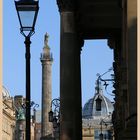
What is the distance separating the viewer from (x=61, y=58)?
38.9m

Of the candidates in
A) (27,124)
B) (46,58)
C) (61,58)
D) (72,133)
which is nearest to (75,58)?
(61,58)

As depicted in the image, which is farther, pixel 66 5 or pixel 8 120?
pixel 8 120

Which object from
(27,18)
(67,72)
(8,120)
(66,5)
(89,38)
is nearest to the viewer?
(27,18)

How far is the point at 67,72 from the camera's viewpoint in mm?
38531

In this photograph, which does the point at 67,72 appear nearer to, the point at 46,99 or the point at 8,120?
the point at 8,120

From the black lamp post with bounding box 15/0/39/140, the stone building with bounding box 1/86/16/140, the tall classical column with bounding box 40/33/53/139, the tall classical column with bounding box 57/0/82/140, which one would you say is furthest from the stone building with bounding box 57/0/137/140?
the tall classical column with bounding box 40/33/53/139

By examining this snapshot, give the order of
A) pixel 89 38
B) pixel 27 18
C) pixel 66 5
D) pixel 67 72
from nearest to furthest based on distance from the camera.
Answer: pixel 27 18 → pixel 66 5 → pixel 67 72 → pixel 89 38

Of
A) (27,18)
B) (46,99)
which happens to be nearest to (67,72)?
(27,18)

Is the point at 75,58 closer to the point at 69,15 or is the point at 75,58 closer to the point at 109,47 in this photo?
the point at 69,15

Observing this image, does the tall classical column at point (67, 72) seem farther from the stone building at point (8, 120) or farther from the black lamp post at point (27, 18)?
the stone building at point (8, 120)

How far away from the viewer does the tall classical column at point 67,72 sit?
126 feet

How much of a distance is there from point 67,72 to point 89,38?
38.0 ft

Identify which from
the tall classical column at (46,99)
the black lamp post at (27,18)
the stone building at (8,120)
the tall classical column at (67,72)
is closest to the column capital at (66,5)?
the tall classical column at (67,72)

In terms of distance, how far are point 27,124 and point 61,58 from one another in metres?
20.8
